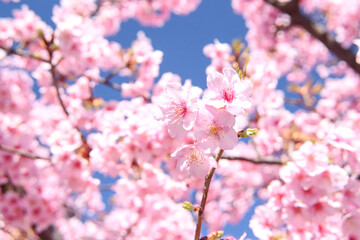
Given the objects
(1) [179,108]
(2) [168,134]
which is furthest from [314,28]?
(1) [179,108]

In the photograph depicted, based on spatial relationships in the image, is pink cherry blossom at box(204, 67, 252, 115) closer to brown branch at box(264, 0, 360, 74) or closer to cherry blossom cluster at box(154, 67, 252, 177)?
cherry blossom cluster at box(154, 67, 252, 177)

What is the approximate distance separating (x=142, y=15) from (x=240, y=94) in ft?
27.8

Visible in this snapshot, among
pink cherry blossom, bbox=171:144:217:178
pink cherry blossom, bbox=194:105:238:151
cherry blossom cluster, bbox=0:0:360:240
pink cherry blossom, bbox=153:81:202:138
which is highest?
cherry blossom cluster, bbox=0:0:360:240

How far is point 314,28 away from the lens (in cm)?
401

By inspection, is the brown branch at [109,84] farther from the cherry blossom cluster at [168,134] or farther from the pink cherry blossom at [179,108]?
the pink cherry blossom at [179,108]

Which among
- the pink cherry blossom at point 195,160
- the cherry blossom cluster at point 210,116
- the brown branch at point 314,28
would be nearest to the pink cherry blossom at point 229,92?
the cherry blossom cluster at point 210,116

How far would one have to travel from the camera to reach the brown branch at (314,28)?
3654 millimetres

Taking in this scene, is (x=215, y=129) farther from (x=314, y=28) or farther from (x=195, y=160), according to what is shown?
(x=314, y=28)

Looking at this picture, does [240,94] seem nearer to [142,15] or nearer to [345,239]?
[345,239]

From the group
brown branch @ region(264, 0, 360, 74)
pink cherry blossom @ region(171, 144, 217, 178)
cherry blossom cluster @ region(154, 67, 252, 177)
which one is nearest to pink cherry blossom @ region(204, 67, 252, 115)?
cherry blossom cluster @ region(154, 67, 252, 177)

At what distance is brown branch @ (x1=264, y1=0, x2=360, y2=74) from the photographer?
365 centimetres

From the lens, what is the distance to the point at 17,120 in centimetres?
496

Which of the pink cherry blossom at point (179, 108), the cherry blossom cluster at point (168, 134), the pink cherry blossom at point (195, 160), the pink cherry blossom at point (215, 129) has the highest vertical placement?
the cherry blossom cluster at point (168, 134)

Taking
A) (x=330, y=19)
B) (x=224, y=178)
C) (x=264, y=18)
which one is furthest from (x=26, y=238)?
(x=330, y=19)
